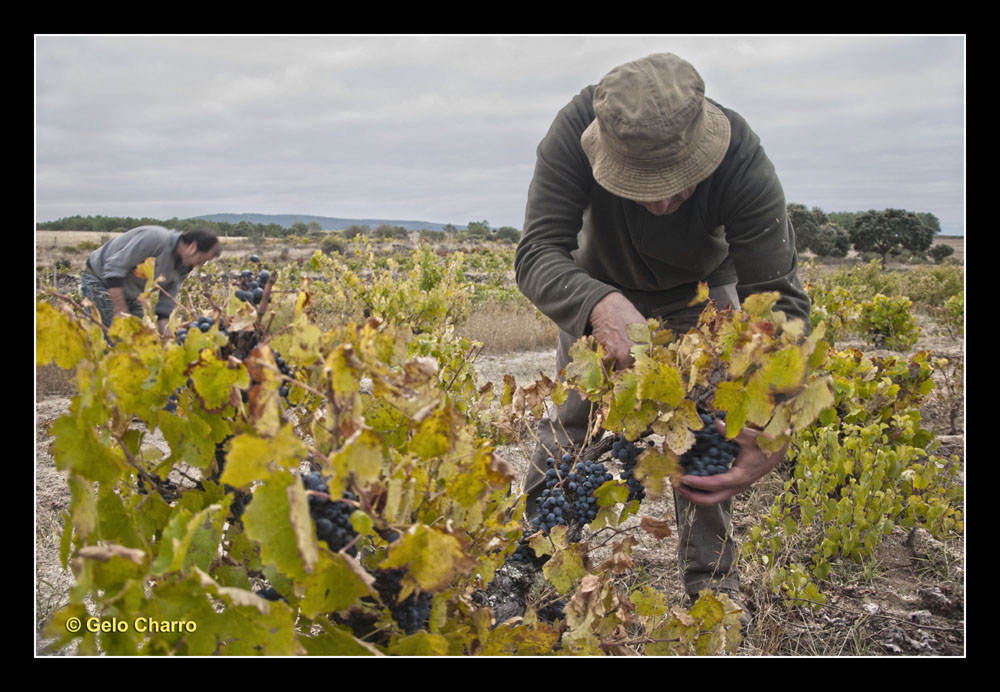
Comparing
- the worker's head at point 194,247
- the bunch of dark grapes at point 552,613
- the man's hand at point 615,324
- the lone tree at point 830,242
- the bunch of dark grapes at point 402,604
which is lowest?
the bunch of dark grapes at point 552,613

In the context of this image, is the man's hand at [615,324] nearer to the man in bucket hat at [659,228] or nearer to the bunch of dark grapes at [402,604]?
the man in bucket hat at [659,228]

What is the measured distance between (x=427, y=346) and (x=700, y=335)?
2.62 m

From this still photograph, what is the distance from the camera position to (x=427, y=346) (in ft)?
13.4

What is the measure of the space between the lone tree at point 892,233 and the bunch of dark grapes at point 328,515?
3928 cm

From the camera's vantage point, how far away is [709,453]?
1796mm

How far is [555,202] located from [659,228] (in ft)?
1.29

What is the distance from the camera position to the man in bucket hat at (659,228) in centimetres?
195

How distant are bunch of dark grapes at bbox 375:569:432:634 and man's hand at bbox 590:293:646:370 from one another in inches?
34.9

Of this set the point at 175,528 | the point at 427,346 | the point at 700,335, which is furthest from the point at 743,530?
the point at 175,528

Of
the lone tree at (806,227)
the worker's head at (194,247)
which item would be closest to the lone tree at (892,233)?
the lone tree at (806,227)

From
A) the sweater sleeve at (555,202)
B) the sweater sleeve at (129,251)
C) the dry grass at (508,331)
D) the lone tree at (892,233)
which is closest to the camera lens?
the sweater sleeve at (555,202)

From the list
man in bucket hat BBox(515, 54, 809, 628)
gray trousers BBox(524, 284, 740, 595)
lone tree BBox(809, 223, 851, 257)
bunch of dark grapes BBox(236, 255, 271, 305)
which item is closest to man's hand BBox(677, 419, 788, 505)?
man in bucket hat BBox(515, 54, 809, 628)

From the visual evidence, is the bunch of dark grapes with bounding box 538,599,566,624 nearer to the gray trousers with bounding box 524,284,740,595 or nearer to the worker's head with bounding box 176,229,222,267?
the gray trousers with bounding box 524,284,740,595

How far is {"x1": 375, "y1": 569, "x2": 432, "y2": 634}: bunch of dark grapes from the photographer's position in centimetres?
122
